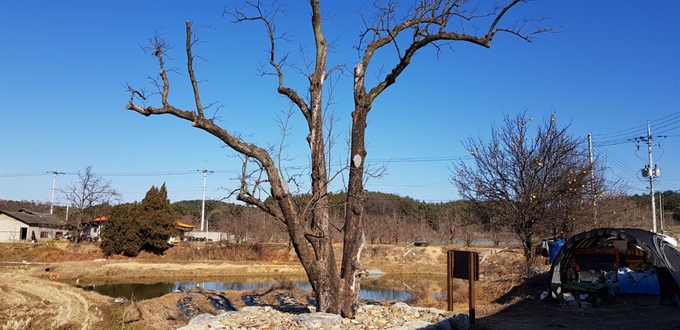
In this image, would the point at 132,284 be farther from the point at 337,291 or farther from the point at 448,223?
the point at 448,223

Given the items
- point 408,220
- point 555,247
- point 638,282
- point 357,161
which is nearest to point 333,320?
point 357,161

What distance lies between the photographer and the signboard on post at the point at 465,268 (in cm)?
947

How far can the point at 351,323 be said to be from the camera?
7746 mm

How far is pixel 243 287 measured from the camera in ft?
83.3

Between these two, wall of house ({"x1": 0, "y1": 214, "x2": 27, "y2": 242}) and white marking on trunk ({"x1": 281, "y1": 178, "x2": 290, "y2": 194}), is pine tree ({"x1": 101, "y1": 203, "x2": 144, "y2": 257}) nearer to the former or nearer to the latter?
wall of house ({"x1": 0, "y1": 214, "x2": 27, "y2": 242})

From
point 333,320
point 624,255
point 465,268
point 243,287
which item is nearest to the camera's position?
point 333,320

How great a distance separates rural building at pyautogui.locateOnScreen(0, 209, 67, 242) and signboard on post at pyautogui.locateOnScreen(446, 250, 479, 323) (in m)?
43.8

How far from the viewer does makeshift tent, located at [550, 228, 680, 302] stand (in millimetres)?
10648

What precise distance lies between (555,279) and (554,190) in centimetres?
485

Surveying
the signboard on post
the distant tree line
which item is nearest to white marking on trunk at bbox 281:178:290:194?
the signboard on post

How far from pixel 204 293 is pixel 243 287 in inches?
298

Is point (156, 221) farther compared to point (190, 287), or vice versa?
point (156, 221)

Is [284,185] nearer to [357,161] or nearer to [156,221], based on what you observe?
[357,161]

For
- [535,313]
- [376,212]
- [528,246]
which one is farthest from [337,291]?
[376,212]
